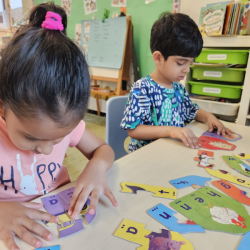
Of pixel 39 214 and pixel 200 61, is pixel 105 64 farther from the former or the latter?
pixel 39 214

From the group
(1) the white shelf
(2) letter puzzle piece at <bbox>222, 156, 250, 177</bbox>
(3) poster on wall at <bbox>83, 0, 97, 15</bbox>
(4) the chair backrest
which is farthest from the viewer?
(3) poster on wall at <bbox>83, 0, 97, 15</bbox>

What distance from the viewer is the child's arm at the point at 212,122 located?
34.6 inches

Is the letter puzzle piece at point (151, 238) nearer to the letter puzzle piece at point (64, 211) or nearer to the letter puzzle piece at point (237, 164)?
the letter puzzle piece at point (64, 211)

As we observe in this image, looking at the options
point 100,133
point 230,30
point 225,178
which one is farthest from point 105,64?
point 225,178

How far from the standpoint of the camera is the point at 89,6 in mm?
2654

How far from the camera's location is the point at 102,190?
0.46 metres

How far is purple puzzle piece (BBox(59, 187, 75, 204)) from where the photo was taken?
0.44 metres

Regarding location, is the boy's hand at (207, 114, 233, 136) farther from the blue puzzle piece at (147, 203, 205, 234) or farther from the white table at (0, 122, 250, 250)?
the blue puzzle piece at (147, 203, 205, 234)

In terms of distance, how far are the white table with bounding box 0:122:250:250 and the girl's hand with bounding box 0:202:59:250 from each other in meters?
0.01

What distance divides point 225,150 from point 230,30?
98 cm

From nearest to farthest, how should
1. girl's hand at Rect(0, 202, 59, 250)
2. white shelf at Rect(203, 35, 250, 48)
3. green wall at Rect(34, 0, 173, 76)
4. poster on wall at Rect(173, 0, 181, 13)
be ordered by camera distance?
girl's hand at Rect(0, 202, 59, 250) < white shelf at Rect(203, 35, 250, 48) < poster on wall at Rect(173, 0, 181, 13) < green wall at Rect(34, 0, 173, 76)

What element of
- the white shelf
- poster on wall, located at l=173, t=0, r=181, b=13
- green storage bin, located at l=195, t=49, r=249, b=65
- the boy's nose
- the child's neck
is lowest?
the boy's nose

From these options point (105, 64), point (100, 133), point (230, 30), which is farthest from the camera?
point (105, 64)

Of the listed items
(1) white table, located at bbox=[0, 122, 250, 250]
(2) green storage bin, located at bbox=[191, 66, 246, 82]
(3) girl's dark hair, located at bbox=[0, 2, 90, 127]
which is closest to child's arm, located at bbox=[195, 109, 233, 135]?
(1) white table, located at bbox=[0, 122, 250, 250]
